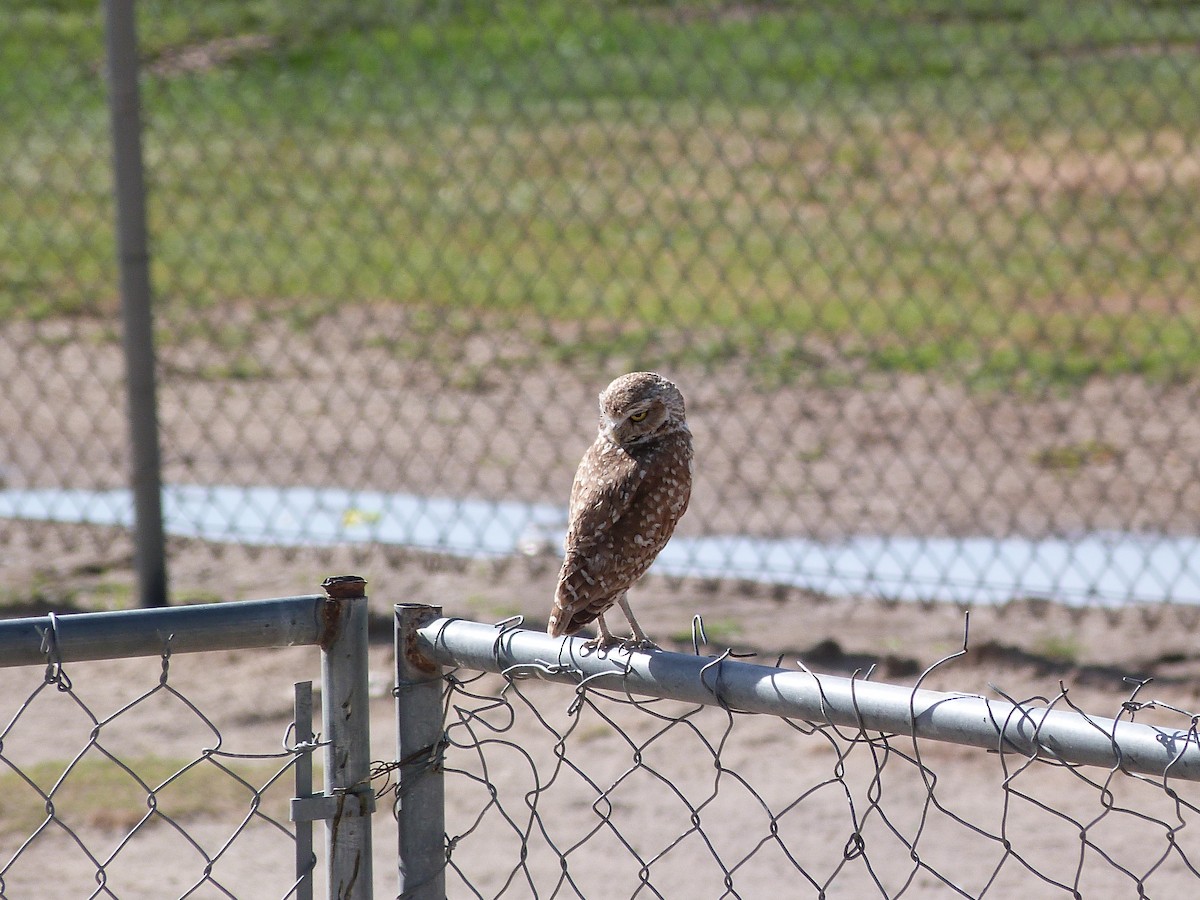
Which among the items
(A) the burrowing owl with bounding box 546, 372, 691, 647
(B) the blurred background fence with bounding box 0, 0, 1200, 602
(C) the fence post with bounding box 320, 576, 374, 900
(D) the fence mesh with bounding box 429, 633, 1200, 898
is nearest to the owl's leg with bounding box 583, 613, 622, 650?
(A) the burrowing owl with bounding box 546, 372, 691, 647

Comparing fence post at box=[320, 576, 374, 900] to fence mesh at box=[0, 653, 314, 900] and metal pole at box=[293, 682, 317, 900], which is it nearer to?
metal pole at box=[293, 682, 317, 900]

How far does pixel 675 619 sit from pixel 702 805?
2603 mm

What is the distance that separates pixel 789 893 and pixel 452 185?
10140 millimetres

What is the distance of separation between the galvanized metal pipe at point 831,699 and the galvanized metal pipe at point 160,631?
0.63ft

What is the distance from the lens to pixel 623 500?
2805 mm

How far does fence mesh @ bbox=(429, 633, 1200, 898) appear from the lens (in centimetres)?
381

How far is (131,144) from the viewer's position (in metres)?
A: 5.27

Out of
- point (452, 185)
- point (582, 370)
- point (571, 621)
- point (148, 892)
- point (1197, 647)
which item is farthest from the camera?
point (452, 185)

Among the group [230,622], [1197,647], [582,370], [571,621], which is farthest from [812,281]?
[230,622]

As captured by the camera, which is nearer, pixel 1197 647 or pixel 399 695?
pixel 399 695

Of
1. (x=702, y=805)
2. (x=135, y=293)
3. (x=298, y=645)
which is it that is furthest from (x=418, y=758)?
(x=135, y=293)

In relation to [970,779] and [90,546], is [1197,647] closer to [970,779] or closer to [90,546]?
[970,779]

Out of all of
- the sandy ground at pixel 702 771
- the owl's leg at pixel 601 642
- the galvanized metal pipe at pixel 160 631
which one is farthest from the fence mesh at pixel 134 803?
the galvanized metal pipe at pixel 160 631

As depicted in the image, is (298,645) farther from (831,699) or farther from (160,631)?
(831,699)
